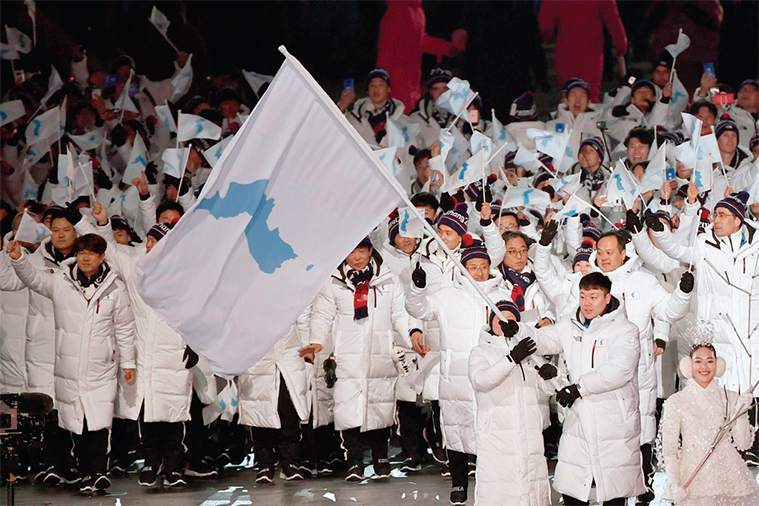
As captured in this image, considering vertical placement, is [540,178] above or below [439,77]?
below

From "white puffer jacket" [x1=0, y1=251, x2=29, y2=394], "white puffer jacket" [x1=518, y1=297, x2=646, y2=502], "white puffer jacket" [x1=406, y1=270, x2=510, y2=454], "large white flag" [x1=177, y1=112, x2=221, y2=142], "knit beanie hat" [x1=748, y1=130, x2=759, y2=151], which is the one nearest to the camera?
"white puffer jacket" [x1=518, y1=297, x2=646, y2=502]

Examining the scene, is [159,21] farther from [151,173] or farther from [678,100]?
[678,100]

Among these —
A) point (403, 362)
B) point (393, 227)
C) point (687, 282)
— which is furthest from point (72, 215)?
point (687, 282)

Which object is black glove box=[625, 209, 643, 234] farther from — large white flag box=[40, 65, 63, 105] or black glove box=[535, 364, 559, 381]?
large white flag box=[40, 65, 63, 105]

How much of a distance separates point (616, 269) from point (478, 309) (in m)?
1.15

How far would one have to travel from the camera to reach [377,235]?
37.1 ft

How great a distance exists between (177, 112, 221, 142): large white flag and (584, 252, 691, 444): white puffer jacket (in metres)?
4.07

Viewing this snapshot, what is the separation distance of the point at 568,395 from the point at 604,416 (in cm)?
33

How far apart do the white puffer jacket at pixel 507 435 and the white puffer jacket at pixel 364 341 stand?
2091 mm

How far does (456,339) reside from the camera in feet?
28.6

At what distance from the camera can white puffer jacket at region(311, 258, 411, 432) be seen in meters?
9.47

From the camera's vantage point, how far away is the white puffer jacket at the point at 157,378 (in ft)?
31.3

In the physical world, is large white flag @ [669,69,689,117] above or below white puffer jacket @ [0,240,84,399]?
above

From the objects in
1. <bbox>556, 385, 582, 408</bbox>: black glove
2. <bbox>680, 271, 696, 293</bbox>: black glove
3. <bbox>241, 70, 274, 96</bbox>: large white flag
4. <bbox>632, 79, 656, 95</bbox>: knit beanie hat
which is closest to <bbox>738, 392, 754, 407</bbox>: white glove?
<bbox>556, 385, 582, 408</bbox>: black glove
